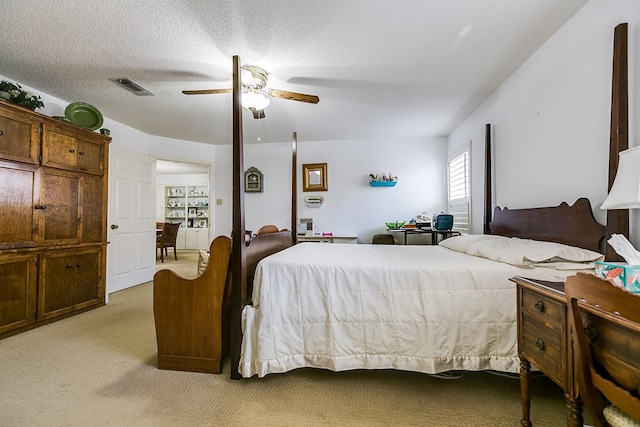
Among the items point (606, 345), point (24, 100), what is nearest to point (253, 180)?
point (24, 100)

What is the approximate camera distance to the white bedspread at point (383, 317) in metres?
1.55

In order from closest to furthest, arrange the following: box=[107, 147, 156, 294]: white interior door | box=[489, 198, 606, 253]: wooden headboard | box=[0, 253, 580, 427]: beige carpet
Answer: box=[0, 253, 580, 427]: beige carpet, box=[489, 198, 606, 253]: wooden headboard, box=[107, 147, 156, 294]: white interior door

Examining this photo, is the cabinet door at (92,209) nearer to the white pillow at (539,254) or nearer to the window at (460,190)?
the white pillow at (539,254)

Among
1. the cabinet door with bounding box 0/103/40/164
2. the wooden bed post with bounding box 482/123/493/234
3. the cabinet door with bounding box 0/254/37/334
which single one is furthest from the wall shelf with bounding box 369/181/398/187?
the cabinet door with bounding box 0/254/37/334

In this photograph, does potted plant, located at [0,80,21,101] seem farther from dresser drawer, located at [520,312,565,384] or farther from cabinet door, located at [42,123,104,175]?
dresser drawer, located at [520,312,565,384]

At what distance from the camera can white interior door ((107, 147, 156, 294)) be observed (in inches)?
149

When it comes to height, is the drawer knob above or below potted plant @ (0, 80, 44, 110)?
below

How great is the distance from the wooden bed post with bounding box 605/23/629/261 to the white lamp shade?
48 centimetres

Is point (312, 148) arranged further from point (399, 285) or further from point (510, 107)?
point (399, 285)

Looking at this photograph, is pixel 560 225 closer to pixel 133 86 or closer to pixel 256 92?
pixel 256 92

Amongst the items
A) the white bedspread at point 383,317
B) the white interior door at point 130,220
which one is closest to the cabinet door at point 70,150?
the white interior door at point 130,220

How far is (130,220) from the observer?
4.06m

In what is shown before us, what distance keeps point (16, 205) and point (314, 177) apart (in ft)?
11.9

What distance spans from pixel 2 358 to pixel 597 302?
3422 millimetres
